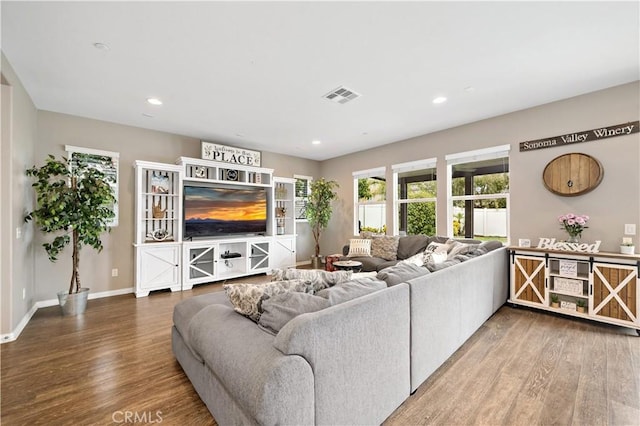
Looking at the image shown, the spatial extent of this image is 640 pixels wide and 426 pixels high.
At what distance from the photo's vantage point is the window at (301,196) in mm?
6742

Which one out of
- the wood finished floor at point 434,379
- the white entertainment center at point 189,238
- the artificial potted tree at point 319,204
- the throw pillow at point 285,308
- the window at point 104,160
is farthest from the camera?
the artificial potted tree at point 319,204

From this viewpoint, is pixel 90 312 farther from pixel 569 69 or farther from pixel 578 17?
pixel 569 69

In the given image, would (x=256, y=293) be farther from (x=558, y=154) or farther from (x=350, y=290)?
(x=558, y=154)

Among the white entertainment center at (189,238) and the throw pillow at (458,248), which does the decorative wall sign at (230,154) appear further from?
the throw pillow at (458,248)

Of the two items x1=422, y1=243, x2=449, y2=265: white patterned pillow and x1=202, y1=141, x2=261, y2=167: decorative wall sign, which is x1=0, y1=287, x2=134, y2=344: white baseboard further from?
x1=422, y1=243, x2=449, y2=265: white patterned pillow

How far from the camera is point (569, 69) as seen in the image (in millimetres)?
2896

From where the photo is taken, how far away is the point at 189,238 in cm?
493

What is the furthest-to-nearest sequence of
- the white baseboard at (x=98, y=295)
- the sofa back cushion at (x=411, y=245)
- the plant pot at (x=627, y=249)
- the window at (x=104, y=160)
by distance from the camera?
the sofa back cushion at (x=411, y=245) < the window at (x=104, y=160) < the white baseboard at (x=98, y=295) < the plant pot at (x=627, y=249)

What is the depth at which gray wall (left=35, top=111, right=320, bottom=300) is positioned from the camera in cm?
387

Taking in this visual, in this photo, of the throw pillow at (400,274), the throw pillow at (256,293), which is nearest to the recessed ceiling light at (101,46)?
the throw pillow at (256,293)

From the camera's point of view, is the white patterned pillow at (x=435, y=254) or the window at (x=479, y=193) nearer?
the white patterned pillow at (x=435, y=254)

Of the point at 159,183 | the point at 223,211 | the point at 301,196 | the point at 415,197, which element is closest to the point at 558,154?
the point at 415,197

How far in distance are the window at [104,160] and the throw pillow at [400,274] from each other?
4428 mm

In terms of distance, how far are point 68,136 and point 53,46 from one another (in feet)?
6.99
